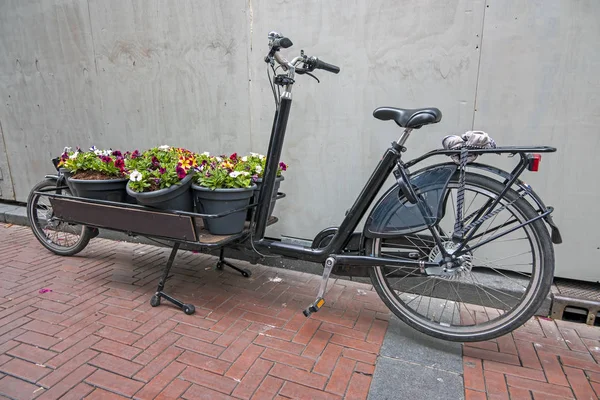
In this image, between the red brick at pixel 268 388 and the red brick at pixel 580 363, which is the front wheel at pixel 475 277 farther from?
the red brick at pixel 268 388

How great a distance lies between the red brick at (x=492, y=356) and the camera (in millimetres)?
2180

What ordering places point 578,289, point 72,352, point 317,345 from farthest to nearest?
point 578,289 → point 317,345 → point 72,352

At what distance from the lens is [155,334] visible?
2.39m

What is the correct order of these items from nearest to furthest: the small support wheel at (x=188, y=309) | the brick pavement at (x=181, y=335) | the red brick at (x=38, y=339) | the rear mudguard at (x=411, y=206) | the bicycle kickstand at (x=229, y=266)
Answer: the brick pavement at (x=181, y=335), the rear mudguard at (x=411, y=206), the red brick at (x=38, y=339), the small support wheel at (x=188, y=309), the bicycle kickstand at (x=229, y=266)

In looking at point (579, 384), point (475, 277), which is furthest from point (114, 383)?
point (475, 277)

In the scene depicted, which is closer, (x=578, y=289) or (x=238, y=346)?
(x=238, y=346)

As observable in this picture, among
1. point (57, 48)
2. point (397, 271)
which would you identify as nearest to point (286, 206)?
point (397, 271)

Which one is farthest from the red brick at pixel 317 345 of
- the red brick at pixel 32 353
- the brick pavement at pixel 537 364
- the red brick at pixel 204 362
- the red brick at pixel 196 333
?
the red brick at pixel 32 353

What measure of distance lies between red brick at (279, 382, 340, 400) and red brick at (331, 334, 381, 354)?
461mm

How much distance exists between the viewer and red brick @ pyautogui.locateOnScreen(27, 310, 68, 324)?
99.7 inches

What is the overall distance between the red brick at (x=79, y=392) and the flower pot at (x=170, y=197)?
1.10 metres

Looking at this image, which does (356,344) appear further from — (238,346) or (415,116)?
(415,116)

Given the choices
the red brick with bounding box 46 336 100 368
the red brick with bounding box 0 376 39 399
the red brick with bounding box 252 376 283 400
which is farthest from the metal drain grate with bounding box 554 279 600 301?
the red brick with bounding box 0 376 39 399

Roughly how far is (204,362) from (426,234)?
161cm
